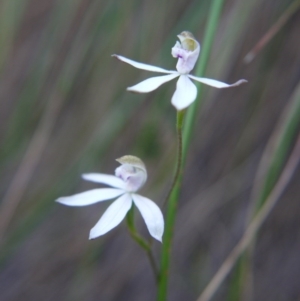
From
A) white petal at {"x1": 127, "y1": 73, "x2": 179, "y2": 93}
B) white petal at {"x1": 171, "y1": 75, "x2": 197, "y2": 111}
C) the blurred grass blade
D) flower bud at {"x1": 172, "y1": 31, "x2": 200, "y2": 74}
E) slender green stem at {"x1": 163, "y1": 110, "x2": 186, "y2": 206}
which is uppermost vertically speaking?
the blurred grass blade

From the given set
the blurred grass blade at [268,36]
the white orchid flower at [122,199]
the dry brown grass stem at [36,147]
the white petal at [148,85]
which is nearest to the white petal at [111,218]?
the white orchid flower at [122,199]

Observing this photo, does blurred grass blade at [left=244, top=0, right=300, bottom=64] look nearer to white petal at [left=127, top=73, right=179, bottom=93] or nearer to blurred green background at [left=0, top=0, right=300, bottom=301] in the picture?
blurred green background at [left=0, top=0, right=300, bottom=301]

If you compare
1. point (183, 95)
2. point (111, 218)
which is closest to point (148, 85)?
point (183, 95)

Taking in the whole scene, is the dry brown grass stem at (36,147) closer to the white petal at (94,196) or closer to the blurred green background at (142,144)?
the blurred green background at (142,144)

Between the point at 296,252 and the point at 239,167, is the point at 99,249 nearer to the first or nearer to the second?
the point at 239,167

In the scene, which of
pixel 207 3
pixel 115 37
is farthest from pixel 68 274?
pixel 207 3

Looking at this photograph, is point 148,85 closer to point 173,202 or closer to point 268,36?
point 173,202

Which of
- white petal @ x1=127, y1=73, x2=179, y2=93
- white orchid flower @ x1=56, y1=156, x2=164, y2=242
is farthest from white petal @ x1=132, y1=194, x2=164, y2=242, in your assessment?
white petal @ x1=127, y1=73, x2=179, y2=93
